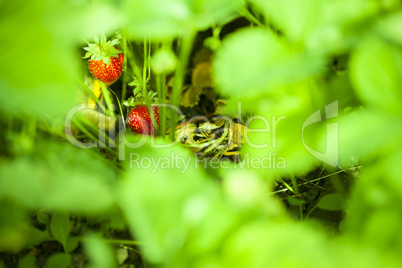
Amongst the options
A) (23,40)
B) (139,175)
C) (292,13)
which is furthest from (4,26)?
(292,13)

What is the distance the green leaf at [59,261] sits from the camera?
1.83ft

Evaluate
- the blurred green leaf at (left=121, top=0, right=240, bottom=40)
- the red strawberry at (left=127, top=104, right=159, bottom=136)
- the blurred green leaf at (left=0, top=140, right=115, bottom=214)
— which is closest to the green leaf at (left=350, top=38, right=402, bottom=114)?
the blurred green leaf at (left=121, top=0, right=240, bottom=40)

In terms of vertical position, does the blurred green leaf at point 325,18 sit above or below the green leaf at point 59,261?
above

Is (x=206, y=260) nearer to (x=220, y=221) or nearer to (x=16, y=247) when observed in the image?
(x=220, y=221)

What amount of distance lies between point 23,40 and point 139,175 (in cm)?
21

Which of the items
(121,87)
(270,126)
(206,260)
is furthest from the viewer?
(121,87)

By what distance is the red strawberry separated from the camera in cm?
75

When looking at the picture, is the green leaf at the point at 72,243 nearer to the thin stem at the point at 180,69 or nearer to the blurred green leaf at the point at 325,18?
the thin stem at the point at 180,69

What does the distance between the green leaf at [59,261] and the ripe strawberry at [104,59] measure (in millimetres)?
390

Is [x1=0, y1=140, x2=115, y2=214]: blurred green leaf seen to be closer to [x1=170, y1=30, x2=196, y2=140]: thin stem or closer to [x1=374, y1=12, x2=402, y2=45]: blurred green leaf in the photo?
[x1=170, y1=30, x2=196, y2=140]: thin stem

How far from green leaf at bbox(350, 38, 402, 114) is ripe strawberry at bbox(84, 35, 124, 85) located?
53cm

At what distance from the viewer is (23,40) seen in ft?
1.32

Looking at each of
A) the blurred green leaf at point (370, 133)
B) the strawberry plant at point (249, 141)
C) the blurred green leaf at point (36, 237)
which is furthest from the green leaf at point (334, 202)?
the blurred green leaf at point (36, 237)

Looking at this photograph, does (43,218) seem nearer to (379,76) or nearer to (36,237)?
(36,237)
